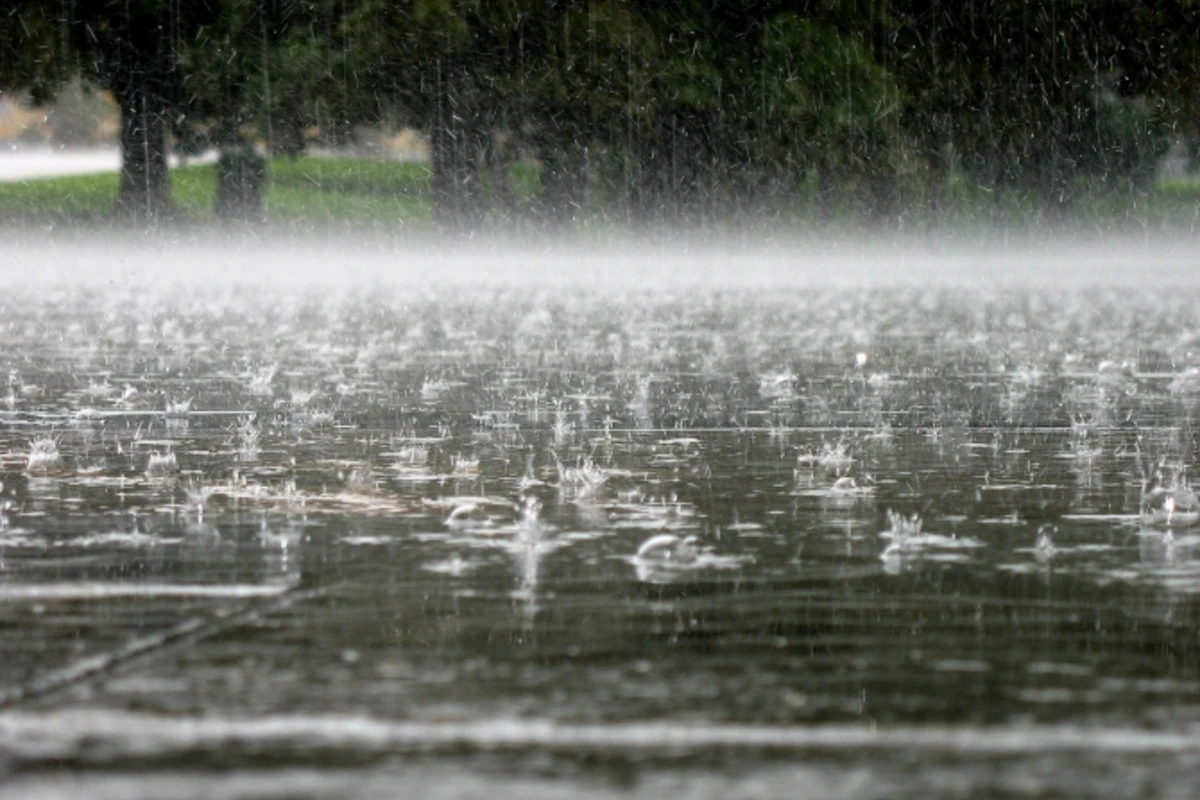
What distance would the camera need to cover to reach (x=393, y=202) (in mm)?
45281

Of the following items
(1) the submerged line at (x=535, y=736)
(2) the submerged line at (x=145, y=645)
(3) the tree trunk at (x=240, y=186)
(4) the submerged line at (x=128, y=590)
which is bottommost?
(1) the submerged line at (x=535, y=736)

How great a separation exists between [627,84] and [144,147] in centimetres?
842

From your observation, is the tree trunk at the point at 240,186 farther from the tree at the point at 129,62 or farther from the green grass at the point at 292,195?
the tree at the point at 129,62

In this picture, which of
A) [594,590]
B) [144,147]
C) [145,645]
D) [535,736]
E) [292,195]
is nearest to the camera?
[535,736]

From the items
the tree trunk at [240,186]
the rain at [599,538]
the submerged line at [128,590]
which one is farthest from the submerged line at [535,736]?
the tree trunk at [240,186]

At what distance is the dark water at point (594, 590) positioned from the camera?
10.4ft

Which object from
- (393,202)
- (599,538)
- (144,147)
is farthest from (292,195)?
(599,538)

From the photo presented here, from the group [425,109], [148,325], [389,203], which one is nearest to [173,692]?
[148,325]

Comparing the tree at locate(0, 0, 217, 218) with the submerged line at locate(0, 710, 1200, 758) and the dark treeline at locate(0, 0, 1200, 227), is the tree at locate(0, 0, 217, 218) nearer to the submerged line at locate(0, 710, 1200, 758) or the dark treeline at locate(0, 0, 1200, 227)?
the dark treeline at locate(0, 0, 1200, 227)

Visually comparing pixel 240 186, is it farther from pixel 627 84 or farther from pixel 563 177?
pixel 627 84

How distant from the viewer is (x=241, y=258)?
117 ft

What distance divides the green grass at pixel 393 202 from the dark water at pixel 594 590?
2863 cm

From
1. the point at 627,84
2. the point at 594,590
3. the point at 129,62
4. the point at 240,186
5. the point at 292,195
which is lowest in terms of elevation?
the point at 594,590

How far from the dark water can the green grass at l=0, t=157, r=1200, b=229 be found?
28.6 m
